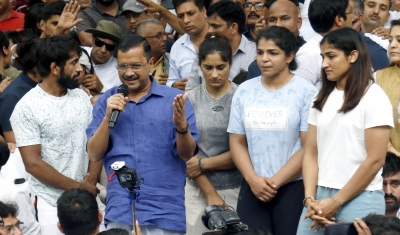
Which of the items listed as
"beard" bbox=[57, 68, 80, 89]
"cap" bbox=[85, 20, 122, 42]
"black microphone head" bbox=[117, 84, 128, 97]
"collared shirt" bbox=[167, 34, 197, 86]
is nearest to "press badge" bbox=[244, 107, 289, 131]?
"black microphone head" bbox=[117, 84, 128, 97]

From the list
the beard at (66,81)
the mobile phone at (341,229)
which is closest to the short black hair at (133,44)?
the beard at (66,81)

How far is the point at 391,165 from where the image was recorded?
6613 mm

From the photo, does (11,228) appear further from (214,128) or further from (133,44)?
(214,128)

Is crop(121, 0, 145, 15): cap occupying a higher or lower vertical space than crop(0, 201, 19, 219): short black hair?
higher

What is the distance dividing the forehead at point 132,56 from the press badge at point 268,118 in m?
0.93

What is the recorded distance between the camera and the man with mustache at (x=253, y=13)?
8.98m

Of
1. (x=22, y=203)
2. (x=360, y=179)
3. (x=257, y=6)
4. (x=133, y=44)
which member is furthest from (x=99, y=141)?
(x=257, y=6)

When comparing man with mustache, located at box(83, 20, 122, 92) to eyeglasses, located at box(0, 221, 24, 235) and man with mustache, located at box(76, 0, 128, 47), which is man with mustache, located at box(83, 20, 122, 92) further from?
eyeglasses, located at box(0, 221, 24, 235)

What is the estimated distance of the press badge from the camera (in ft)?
20.9

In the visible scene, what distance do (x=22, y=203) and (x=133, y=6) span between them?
12.0 feet

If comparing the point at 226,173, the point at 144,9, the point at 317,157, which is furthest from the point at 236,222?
the point at 144,9

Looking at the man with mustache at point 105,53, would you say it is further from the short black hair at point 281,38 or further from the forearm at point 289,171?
the forearm at point 289,171

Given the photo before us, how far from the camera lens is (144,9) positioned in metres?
9.70

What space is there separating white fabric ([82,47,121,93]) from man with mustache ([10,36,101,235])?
68.0 inches
